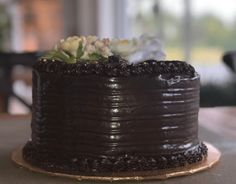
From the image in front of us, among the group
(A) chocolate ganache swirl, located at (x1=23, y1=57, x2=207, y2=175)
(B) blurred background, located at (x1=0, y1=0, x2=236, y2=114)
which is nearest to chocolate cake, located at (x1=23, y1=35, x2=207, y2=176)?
(A) chocolate ganache swirl, located at (x1=23, y1=57, x2=207, y2=175)

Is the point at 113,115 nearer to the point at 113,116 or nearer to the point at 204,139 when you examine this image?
the point at 113,116

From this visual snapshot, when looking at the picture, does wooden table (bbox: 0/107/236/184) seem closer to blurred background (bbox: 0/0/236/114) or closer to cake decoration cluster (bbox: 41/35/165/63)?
cake decoration cluster (bbox: 41/35/165/63)

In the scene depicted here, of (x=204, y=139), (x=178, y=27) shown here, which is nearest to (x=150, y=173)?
(x=204, y=139)

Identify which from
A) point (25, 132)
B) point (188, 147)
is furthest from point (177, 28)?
point (188, 147)

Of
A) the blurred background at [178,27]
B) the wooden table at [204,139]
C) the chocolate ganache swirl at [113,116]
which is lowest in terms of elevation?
the blurred background at [178,27]

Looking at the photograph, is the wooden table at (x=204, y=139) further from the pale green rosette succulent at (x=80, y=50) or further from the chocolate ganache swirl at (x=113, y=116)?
the pale green rosette succulent at (x=80, y=50)

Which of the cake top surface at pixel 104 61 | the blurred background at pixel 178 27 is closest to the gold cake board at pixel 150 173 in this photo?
the cake top surface at pixel 104 61
